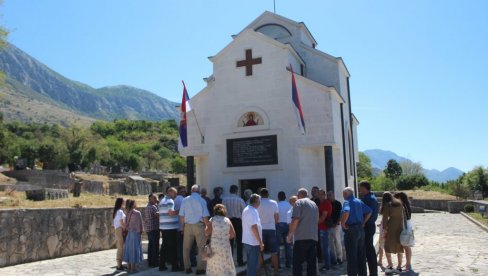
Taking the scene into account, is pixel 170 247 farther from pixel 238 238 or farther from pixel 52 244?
pixel 52 244

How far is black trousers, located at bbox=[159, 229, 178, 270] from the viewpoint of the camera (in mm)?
9945

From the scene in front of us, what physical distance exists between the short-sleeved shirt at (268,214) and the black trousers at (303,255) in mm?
1568

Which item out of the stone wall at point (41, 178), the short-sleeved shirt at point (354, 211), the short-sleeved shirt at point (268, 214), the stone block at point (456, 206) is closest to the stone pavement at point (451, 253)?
the short-sleeved shirt at point (354, 211)

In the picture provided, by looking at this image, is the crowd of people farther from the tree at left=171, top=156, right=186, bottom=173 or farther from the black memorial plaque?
the tree at left=171, top=156, right=186, bottom=173

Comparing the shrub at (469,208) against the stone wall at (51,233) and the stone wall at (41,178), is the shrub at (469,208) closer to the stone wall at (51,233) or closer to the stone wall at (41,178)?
the stone wall at (51,233)

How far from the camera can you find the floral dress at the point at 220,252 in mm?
7477

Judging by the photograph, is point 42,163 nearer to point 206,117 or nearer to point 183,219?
point 206,117

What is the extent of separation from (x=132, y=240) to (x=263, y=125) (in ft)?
24.7

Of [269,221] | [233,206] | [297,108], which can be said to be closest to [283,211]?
[269,221]

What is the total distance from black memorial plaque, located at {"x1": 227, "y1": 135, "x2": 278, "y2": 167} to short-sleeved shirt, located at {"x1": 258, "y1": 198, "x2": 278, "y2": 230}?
247 inches

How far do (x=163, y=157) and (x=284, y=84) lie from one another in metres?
116

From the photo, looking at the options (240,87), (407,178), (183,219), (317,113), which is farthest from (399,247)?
(407,178)

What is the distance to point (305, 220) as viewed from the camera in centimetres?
815

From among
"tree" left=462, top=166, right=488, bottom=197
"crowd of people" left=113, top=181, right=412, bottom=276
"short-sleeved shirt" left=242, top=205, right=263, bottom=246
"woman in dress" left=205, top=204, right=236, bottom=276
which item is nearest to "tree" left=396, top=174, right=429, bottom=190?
"tree" left=462, top=166, right=488, bottom=197
